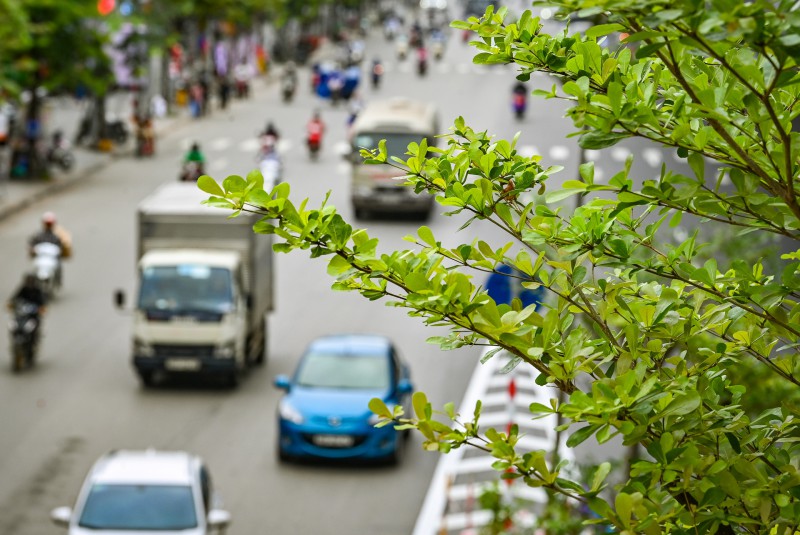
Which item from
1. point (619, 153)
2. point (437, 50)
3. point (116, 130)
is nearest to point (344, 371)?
point (619, 153)

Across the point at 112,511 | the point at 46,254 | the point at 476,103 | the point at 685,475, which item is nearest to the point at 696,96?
the point at 685,475

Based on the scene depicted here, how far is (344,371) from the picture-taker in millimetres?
20047

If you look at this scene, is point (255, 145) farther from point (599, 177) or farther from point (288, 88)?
point (599, 177)

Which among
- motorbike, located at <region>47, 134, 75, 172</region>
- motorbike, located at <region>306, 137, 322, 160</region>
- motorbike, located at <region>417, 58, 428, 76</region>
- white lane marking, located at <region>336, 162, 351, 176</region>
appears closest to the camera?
motorbike, located at <region>47, 134, 75, 172</region>

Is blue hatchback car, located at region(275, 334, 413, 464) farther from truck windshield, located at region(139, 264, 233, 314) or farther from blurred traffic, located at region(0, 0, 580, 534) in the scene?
truck windshield, located at region(139, 264, 233, 314)

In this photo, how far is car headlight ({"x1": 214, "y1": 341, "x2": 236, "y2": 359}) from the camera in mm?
22250

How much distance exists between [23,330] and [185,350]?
2714 millimetres

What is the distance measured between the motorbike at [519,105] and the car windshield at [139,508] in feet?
123

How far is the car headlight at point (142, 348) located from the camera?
72.9ft

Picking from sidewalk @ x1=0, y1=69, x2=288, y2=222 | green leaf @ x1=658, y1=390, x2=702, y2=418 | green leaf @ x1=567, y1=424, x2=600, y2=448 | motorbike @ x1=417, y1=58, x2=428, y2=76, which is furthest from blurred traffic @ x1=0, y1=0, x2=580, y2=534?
motorbike @ x1=417, y1=58, x2=428, y2=76

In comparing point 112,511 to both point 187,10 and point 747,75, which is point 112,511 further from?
point 187,10

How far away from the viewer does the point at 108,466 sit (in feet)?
48.9

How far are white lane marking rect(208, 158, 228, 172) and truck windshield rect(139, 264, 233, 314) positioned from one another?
21569mm

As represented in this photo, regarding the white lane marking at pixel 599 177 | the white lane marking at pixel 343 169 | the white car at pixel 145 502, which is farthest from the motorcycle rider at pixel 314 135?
the white car at pixel 145 502
